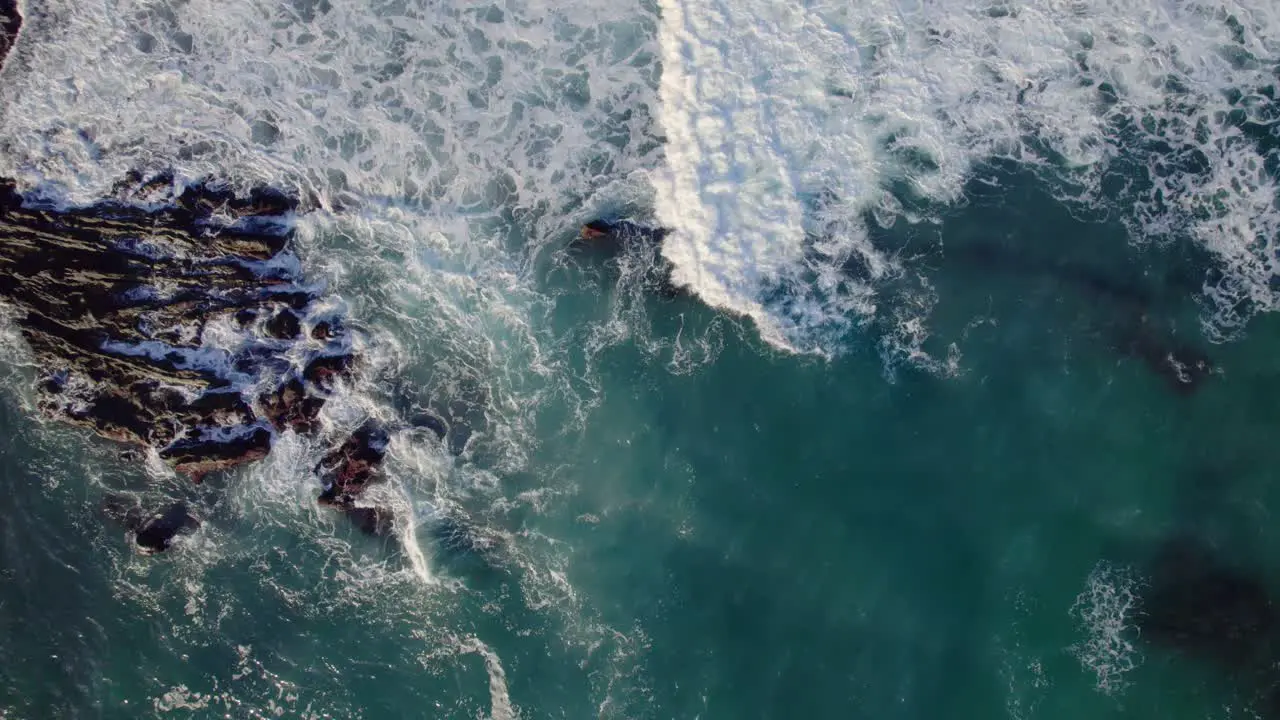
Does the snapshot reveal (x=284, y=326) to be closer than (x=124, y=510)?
Yes

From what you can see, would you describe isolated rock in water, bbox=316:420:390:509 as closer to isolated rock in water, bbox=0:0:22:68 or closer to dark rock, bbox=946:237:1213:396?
isolated rock in water, bbox=0:0:22:68

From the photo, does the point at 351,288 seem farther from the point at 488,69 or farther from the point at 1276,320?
the point at 1276,320

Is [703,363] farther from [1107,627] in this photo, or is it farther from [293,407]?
[1107,627]

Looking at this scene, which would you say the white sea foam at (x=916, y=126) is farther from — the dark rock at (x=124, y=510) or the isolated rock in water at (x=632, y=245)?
the dark rock at (x=124, y=510)

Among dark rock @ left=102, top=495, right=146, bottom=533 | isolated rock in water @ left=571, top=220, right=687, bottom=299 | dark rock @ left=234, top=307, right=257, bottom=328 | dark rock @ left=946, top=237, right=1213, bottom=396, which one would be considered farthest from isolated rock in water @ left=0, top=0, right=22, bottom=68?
dark rock @ left=946, top=237, right=1213, bottom=396

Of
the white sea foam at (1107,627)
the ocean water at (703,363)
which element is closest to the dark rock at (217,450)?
the ocean water at (703,363)

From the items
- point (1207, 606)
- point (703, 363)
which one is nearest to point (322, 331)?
point (703, 363)
